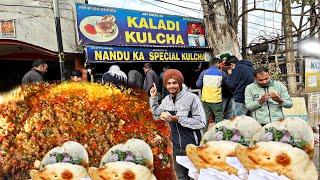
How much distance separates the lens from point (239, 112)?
357cm

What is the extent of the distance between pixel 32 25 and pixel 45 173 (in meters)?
6.62

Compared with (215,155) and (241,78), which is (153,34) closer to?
(241,78)

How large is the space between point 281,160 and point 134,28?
7.29 m

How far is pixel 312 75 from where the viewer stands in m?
7.74

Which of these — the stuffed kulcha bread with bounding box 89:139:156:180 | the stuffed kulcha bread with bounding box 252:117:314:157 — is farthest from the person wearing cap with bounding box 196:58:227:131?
the stuffed kulcha bread with bounding box 89:139:156:180

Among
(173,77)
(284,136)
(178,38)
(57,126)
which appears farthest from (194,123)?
(178,38)

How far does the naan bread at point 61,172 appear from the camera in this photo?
7.68 feet

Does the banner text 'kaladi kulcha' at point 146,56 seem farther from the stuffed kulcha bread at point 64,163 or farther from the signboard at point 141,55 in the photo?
the stuffed kulcha bread at point 64,163

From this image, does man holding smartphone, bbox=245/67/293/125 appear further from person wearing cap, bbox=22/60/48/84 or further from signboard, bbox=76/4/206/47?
signboard, bbox=76/4/206/47

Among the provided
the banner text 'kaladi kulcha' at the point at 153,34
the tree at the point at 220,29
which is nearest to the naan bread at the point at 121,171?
the tree at the point at 220,29

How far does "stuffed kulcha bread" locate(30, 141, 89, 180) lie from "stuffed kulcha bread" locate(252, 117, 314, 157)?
980 mm

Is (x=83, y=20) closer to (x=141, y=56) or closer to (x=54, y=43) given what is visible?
(x=54, y=43)

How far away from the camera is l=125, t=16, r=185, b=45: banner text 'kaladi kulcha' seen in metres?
9.18

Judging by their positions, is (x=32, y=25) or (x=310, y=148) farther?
(x=32, y=25)
